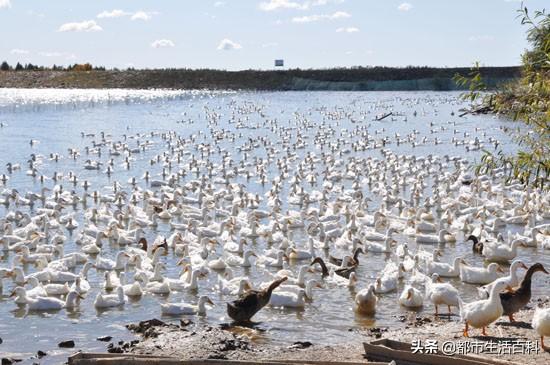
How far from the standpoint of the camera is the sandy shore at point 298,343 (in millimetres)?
11664

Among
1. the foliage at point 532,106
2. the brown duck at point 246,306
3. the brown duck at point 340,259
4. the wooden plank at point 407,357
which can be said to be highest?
the foliage at point 532,106

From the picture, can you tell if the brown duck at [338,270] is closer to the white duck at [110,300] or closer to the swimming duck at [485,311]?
the white duck at [110,300]

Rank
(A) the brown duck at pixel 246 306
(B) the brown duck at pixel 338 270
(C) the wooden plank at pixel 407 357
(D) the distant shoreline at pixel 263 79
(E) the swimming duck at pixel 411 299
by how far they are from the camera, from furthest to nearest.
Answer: (D) the distant shoreline at pixel 263 79 < (B) the brown duck at pixel 338 270 < (E) the swimming duck at pixel 411 299 < (A) the brown duck at pixel 246 306 < (C) the wooden plank at pixel 407 357

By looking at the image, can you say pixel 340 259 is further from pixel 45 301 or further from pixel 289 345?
pixel 45 301

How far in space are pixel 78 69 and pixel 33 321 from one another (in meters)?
140

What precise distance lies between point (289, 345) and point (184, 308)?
250 centimetres

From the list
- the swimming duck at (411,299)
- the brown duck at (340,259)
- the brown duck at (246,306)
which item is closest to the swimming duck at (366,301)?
the swimming duck at (411,299)

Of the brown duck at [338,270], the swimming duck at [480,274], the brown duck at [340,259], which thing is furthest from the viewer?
the brown duck at [340,259]

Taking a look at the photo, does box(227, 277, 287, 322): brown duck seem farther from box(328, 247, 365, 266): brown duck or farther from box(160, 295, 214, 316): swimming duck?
box(328, 247, 365, 266): brown duck

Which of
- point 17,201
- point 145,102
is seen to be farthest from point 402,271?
point 145,102

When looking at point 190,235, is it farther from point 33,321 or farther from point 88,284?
point 33,321

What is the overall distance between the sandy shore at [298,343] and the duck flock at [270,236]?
14.4 inches

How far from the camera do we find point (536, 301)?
15172 millimetres

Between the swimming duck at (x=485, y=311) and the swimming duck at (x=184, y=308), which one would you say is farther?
the swimming duck at (x=184, y=308)
